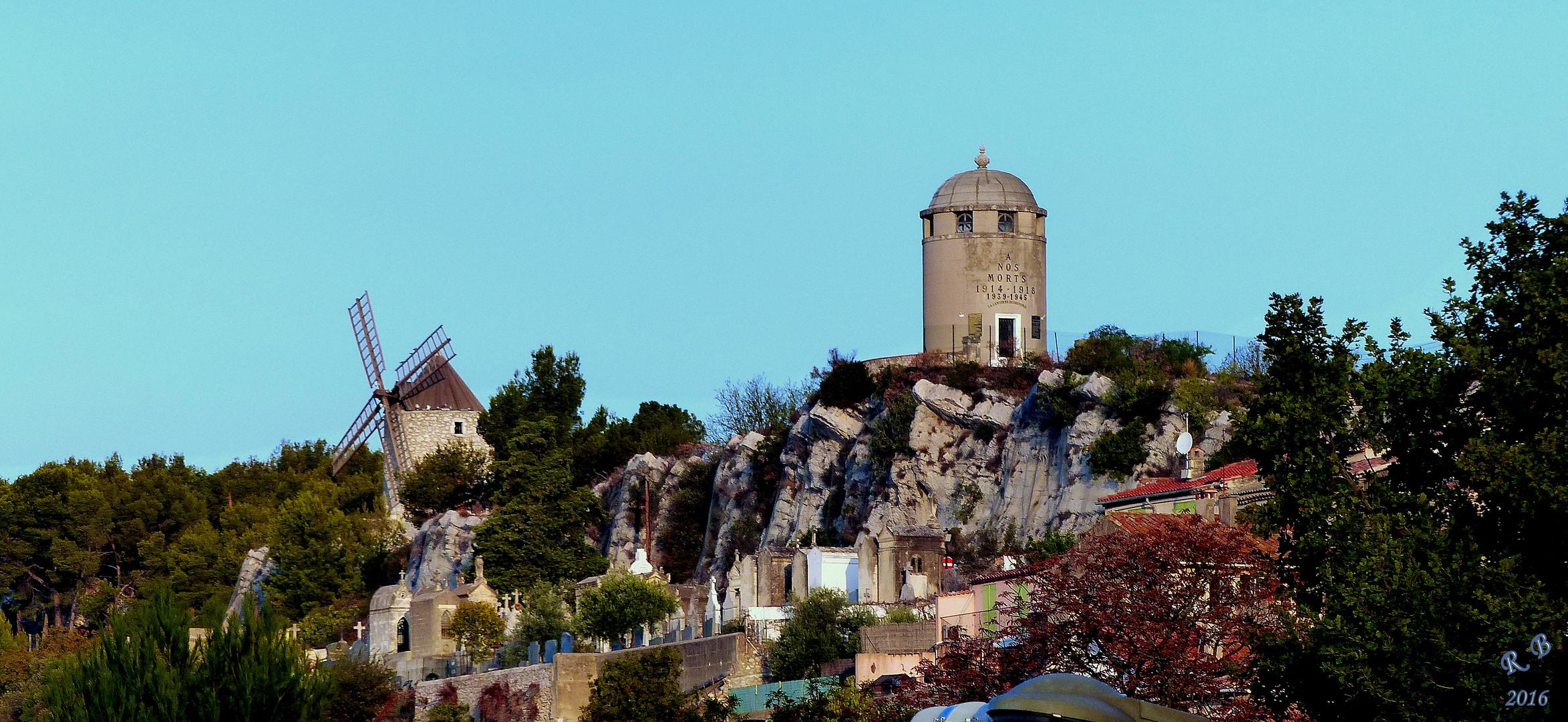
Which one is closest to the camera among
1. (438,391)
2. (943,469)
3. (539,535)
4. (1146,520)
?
(1146,520)

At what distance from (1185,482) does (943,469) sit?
1360 cm

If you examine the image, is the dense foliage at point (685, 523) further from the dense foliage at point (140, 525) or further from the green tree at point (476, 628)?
the dense foliage at point (140, 525)

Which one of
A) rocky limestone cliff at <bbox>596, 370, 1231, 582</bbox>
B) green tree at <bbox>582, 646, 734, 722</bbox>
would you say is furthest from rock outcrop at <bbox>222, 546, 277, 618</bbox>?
green tree at <bbox>582, 646, 734, 722</bbox>

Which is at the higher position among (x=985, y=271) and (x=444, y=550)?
(x=985, y=271)

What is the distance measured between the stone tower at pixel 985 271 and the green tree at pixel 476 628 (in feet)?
51.4

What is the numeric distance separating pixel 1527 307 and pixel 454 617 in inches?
1636

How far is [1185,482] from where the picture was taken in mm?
41281

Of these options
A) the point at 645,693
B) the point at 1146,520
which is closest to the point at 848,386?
the point at 645,693

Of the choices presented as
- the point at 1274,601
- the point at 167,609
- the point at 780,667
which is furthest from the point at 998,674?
the point at 167,609

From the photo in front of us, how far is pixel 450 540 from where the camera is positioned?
69.2 meters

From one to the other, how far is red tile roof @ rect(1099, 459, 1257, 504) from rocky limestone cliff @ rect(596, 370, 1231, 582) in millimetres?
3101

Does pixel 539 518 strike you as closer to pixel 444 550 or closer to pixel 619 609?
pixel 444 550

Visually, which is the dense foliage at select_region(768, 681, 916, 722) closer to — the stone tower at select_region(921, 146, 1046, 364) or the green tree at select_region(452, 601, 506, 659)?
the green tree at select_region(452, 601, 506, 659)

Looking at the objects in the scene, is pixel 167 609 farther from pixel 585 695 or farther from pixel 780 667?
pixel 780 667
